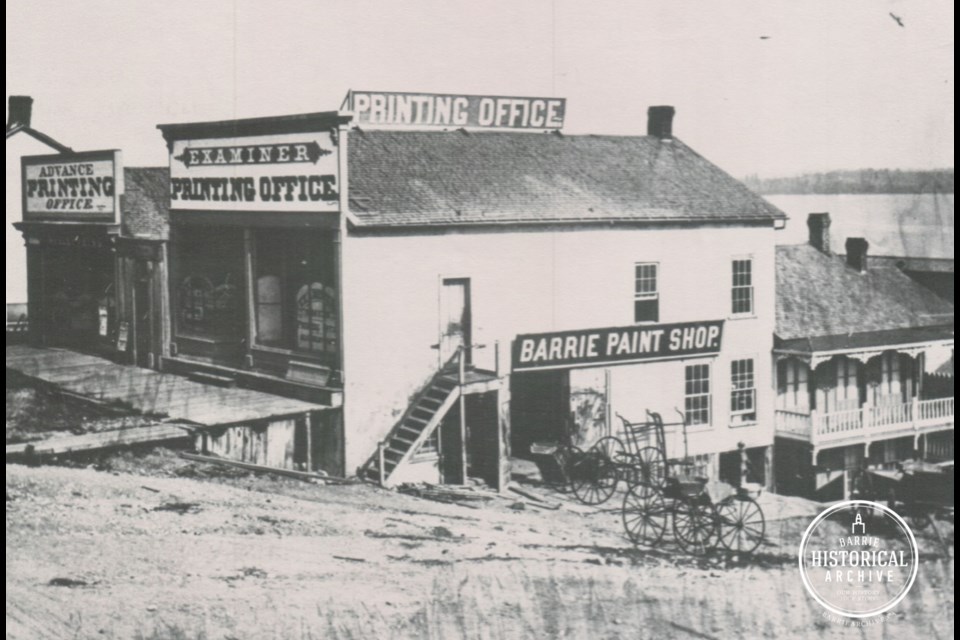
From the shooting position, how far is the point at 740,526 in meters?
12.8

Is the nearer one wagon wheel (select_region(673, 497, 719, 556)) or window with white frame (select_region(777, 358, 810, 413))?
wagon wheel (select_region(673, 497, 719, 556))

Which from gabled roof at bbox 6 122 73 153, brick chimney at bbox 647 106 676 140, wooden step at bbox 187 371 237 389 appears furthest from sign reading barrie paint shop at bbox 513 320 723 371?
gabled roof at bbox 6 122 73 153

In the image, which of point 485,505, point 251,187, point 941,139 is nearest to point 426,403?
point 485,505

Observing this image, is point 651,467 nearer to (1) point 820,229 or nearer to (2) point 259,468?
(1) point 820,229

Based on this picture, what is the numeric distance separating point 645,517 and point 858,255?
3.95 meters

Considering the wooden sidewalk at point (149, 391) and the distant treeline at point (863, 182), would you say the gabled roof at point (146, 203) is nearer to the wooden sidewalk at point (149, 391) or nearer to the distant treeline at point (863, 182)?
the wooden sidewalk at point (149, 391)

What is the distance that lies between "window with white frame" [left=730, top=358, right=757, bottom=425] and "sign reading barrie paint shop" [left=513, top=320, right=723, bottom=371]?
49 cm

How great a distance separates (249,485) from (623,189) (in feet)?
17.5

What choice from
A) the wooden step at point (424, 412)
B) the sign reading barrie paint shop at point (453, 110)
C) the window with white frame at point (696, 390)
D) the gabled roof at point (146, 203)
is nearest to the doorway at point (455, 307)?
the wooden step at point (424, 412)

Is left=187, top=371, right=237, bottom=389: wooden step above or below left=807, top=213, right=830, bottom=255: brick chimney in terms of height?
below

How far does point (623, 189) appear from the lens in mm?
13750

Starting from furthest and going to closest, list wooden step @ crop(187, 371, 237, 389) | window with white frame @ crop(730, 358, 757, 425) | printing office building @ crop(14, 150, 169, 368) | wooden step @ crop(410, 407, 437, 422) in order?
wooden step @ crop(187, 371, 237, 389)
wooden step @ crop(410, 407, 437, 422)
window with white frame @ crop(730, 358, 757, 425)
printing office building @ crop(14, 150, 169, 368)

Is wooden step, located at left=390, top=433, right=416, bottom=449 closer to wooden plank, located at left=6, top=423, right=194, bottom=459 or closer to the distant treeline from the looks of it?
wooden plank, located at left=6, top=423, right=194, bottom=459

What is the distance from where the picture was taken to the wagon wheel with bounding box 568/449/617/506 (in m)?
13.3
